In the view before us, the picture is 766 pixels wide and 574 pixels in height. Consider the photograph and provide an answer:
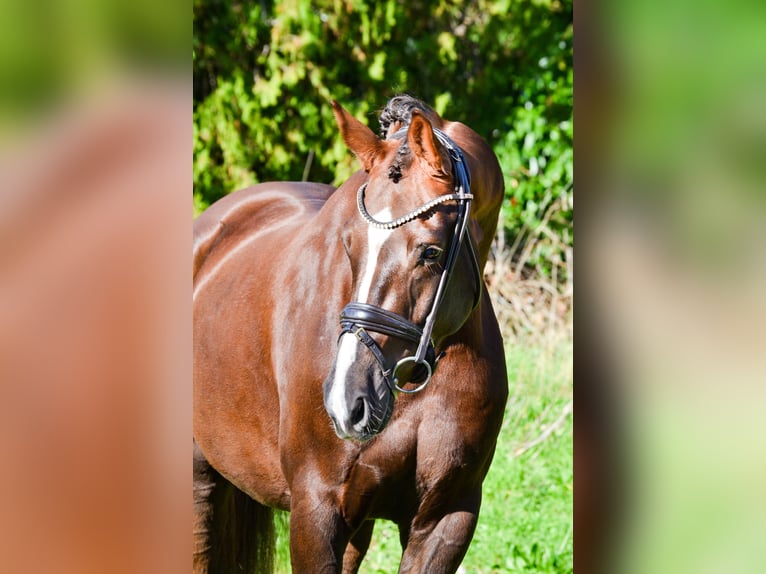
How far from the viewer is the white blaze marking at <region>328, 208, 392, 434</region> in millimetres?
1915

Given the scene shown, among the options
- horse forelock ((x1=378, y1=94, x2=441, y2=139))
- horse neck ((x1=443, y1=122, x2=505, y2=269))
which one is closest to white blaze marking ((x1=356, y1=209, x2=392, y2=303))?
horse neck ((x1=443, y1=122, x2=505, y2=269))

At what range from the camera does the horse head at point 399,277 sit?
1.95 metres

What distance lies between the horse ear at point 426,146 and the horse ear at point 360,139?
0.14 m

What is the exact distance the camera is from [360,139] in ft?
7.16

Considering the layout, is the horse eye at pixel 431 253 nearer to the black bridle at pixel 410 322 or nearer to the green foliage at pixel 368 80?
the black bridle at pixel 410 322

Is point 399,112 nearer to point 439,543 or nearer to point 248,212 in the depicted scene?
point 439,543

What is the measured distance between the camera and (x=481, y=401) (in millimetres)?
Answer: 2439

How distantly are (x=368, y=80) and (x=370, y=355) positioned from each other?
532 centimetres

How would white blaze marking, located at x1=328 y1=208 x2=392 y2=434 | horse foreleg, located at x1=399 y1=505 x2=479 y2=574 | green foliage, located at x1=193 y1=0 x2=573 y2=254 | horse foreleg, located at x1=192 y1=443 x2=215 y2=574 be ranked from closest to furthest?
1. white blaze marking, located at x1=328 y1=208 x2=392 y2=434
2. horse foreleg, located at x1=399 y1=505 x2=479 y2=574
3. horse foreleg, located at x1=192 y1=443 x2=215 y2=574
4. green foliage, located at x1=193 y1=0 x2=573 y2=254

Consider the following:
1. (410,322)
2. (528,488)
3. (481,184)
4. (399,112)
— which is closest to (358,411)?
(410,322)

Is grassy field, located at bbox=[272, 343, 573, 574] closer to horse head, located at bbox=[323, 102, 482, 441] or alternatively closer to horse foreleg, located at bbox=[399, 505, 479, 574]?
horse foreleg, located at bbox=[399, 505, 479, 574]
